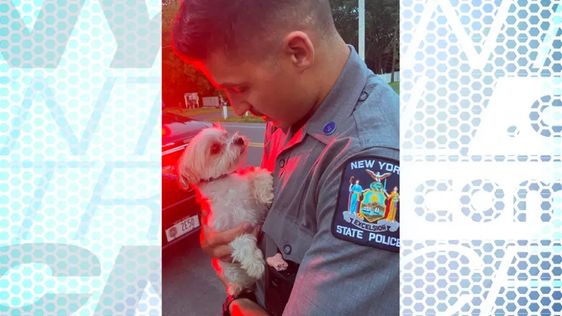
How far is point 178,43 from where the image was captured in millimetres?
1252

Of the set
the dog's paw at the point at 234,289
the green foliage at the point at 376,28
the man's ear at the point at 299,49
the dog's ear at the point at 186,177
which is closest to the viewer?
the man's ear at the point at 299,49

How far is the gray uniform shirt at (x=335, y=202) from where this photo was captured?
1053 mm

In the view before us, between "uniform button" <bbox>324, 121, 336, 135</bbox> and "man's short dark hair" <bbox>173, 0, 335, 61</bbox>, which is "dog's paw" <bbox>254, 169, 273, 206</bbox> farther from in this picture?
"man's short dark hair" <bbox>173, 0, 335, 61</bbox>

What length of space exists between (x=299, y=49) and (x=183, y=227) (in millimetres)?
770

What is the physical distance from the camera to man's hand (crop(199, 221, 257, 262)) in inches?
59.6

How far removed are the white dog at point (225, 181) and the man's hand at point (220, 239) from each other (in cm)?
2

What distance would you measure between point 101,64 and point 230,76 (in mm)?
521

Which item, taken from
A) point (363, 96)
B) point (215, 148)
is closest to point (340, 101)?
point (363, 96)

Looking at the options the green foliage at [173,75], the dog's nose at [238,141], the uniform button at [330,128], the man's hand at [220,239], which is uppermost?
the green foliage at [173,75]
